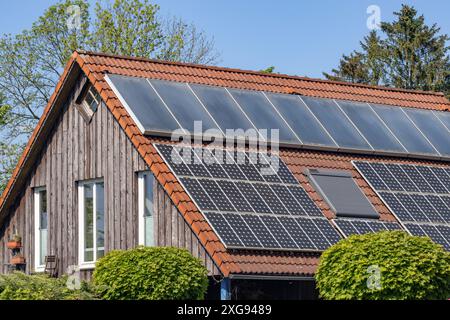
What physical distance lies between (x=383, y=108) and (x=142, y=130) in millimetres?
9538

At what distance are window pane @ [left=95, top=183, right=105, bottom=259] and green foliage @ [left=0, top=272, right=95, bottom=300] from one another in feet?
15.0

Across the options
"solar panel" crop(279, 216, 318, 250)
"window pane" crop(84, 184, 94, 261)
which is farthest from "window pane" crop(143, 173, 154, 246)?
"solar panel" crop(279, 216, 318, 250)

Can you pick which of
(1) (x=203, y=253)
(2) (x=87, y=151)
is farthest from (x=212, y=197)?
(2) (x=87, y=151)

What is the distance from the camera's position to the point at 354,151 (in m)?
35.9

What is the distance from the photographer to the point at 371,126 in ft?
123

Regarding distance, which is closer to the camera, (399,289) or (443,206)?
(399,289)

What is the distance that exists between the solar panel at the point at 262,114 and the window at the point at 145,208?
3.48 meters

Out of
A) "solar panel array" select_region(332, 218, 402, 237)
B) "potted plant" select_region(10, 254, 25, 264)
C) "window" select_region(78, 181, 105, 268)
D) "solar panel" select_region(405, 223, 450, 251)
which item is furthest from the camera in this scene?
"potted plant" select_region(10, 254, 25, 264)

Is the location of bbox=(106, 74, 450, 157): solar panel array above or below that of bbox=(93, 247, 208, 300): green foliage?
above

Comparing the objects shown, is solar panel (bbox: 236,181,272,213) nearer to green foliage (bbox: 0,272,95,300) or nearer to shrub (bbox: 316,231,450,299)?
shrub (bbox: 316,231,450,299)

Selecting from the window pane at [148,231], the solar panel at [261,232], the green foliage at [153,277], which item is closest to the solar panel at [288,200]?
the solar panel at [261,232]

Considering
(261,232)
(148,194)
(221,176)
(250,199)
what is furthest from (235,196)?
(148,194)

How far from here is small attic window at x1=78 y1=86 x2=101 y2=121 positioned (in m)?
34.8
